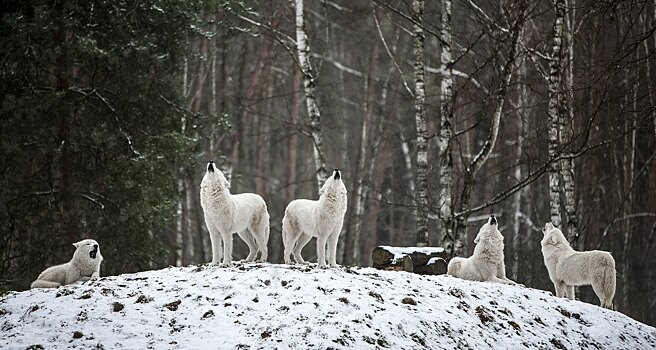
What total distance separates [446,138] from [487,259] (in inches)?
190

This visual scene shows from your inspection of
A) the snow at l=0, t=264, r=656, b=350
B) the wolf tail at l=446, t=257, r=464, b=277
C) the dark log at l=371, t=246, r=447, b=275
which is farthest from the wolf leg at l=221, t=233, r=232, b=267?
the wolf tail at l=446, t=257, r=464, b=277

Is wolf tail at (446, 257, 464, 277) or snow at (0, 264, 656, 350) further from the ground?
wolf tail at (446, 257, 464, 277)

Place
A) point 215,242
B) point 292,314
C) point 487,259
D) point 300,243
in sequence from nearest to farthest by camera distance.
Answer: point 292,314 → point 215,242 → point 300,243 → point 487,259

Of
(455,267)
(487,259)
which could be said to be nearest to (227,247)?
(455,267)

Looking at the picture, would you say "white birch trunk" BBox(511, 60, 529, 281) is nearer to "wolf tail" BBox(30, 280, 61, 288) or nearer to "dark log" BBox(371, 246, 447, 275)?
"dark log" BBox(371, 246, 447, 275)

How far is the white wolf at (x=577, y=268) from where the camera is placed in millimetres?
12219

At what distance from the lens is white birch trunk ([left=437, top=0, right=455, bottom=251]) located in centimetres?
1669

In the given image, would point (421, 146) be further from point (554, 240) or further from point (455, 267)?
point (554, 240)

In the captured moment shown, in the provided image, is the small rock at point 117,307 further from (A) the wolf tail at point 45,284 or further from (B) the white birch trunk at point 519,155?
(B) the white birch trunk at point 519,155

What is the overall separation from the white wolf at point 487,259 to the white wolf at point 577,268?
3.00 feet

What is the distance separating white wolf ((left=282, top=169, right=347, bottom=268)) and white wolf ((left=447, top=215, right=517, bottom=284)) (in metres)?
2.62

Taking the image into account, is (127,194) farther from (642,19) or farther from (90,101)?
(642,19)

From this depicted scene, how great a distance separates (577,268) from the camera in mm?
12539

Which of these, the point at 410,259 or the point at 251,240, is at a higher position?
the point at 251,240
